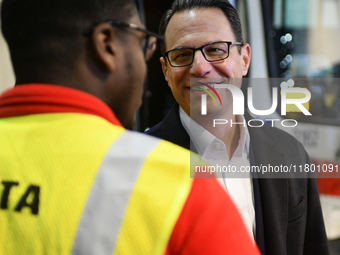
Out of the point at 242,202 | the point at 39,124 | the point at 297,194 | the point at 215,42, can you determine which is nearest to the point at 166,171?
the point at 39,124

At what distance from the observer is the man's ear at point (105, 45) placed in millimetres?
721

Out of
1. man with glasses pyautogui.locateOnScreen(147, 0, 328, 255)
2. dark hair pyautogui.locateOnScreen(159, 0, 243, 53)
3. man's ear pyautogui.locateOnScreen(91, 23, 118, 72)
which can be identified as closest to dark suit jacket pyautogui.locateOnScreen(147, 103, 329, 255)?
man with glasses pyautogui.locateOnScreen(147, 0, 328, 255)

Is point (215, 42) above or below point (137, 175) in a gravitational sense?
above

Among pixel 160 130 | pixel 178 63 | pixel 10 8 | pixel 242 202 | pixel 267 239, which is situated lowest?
pixel 267 239

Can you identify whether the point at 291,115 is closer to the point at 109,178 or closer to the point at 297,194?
the point at 297,194

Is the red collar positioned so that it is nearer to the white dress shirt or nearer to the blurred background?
the white dress shirt

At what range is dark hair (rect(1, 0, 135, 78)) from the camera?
2.31 feet

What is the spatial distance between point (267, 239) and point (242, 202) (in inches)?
6.4

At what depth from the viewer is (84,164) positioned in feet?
1.97

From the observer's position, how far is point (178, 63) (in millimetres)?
1357

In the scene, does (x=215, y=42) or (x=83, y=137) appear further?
(x=215, y=42)

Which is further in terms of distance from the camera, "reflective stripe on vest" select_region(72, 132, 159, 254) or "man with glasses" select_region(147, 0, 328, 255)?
"man with glasses" select_region(147, 0, 328, 255)

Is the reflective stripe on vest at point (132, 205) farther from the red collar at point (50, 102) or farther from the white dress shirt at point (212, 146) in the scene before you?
the white dress shirt at point (212, 146)

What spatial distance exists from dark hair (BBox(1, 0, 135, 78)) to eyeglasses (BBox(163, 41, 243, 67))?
651mm
